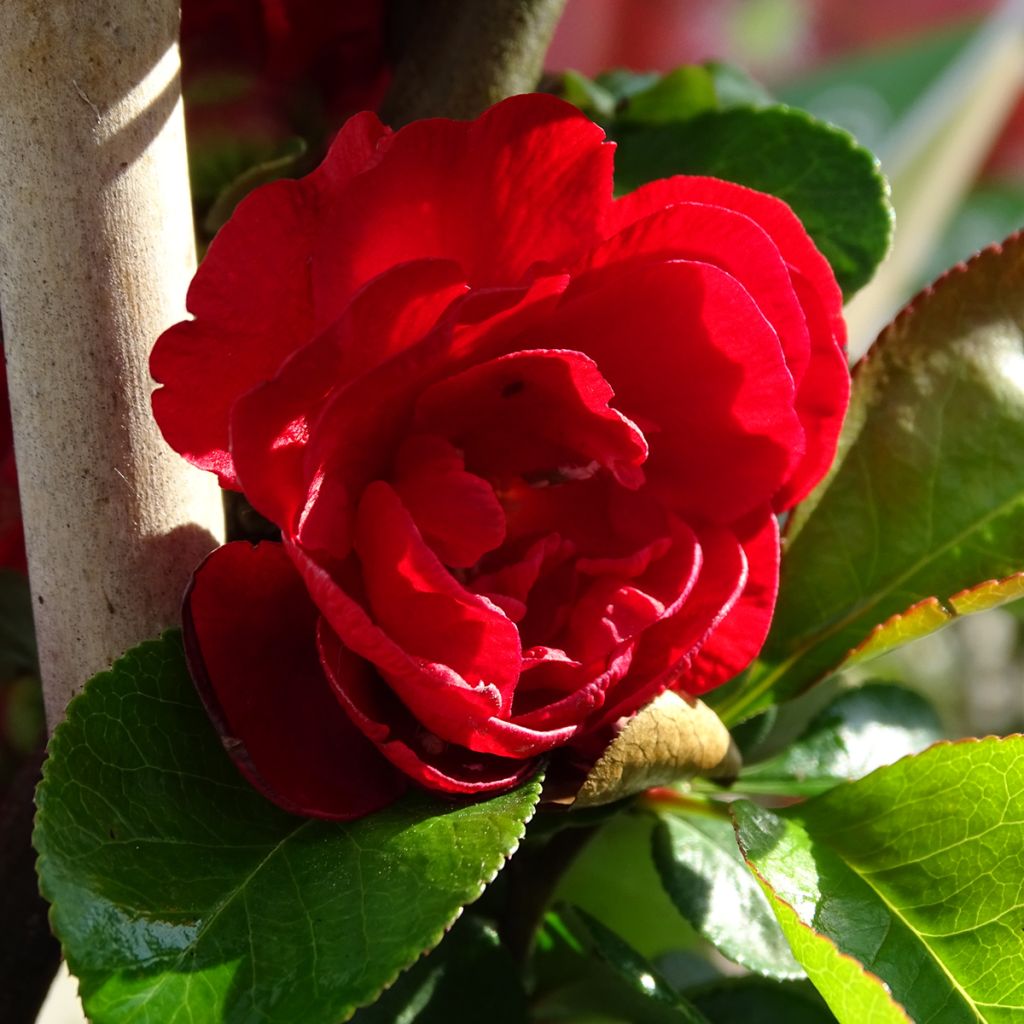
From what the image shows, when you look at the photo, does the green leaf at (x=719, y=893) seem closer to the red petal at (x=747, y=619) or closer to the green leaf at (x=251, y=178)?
the red petal at (x=747, y=619)

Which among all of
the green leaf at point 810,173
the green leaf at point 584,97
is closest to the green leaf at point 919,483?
the green leaf at point 810,173

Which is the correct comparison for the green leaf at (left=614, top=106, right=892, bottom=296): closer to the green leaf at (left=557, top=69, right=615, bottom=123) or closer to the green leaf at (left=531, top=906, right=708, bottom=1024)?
the green leaf at (left=557, top=69, right=615, bottom=123)

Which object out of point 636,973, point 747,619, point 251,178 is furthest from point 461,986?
point 251,178

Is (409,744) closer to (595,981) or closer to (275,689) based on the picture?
(275,689)

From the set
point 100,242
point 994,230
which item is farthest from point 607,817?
point 994,230

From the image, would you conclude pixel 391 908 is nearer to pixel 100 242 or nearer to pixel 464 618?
pixel 464 618
